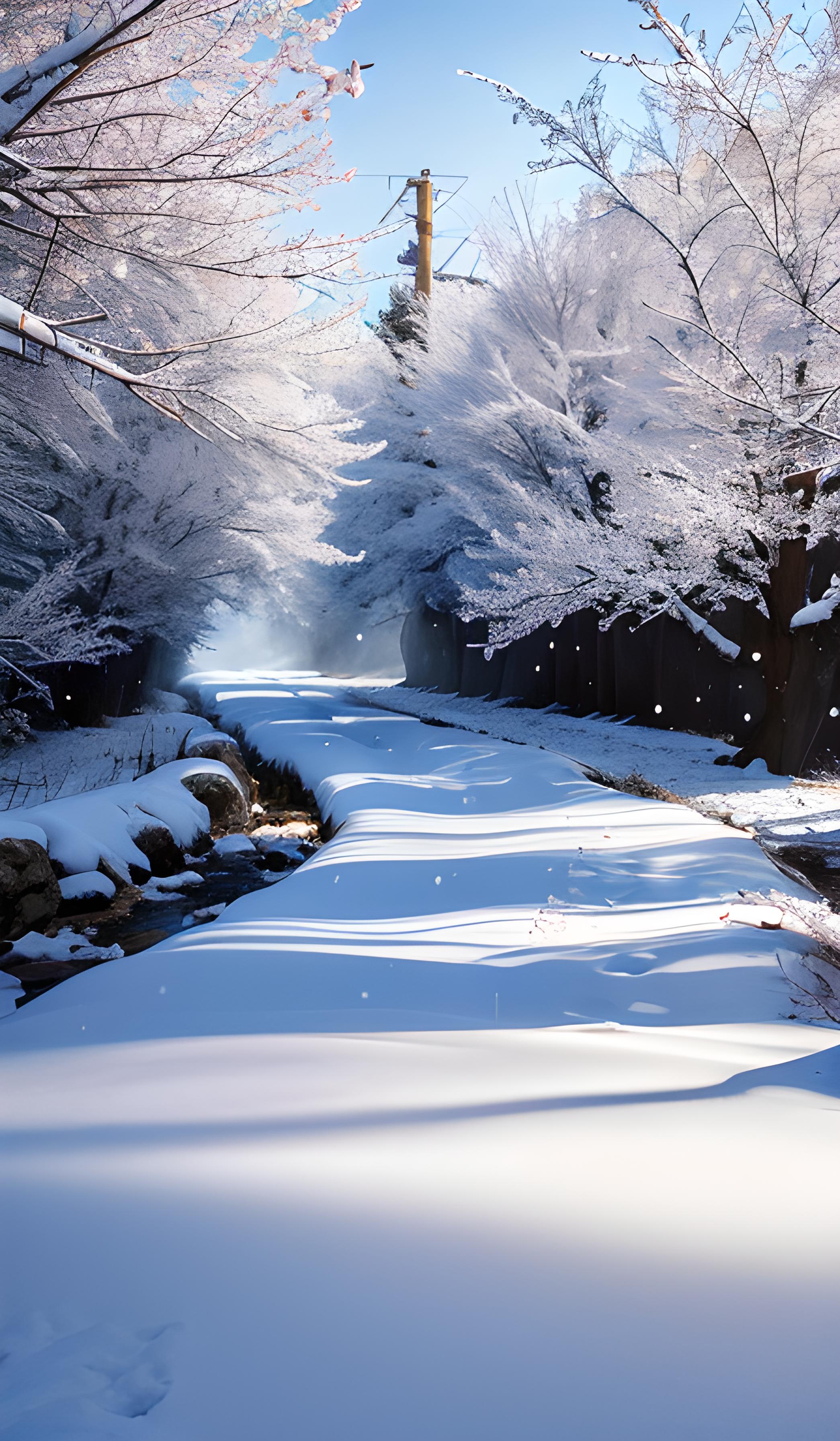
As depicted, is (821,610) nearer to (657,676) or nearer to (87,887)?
(657,676)

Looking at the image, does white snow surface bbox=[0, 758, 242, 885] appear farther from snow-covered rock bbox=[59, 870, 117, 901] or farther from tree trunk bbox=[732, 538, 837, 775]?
tree trunk bbox=[732, 538, 837, 775]

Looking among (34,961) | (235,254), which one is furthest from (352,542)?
(34,961)

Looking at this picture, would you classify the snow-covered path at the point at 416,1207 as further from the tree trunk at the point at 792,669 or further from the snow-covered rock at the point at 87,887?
the tree trunk at the point at 792,669

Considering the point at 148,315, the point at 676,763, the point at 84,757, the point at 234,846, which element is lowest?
the point at 234,846

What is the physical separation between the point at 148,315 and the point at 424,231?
551 inches

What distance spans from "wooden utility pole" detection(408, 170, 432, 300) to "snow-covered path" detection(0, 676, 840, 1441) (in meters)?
20.2

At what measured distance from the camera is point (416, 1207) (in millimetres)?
1388

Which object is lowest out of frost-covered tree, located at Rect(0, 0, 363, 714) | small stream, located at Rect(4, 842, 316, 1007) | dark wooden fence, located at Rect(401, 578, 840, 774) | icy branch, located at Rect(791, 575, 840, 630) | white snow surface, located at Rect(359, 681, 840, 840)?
small stream, located at Rect(4, 842, 316, 1007)

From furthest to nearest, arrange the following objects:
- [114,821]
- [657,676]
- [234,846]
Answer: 1. [657,676]
2. [234,846]
3. [114,821]

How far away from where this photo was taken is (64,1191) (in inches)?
57.6

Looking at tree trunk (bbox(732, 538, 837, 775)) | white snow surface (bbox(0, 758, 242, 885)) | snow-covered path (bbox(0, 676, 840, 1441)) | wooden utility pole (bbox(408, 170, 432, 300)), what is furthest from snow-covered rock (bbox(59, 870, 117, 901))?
wooden utility pole (bbox(408, 170, 432, 300))

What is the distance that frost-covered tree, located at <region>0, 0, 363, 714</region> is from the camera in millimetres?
4867

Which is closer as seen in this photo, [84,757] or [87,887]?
[87,887]

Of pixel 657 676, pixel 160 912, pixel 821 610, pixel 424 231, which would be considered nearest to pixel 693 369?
pixel 821 610
